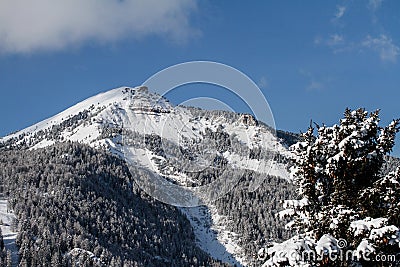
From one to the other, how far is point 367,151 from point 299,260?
17.0 feet

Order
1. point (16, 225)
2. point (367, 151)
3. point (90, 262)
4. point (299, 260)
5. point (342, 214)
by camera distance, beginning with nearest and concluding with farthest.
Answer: point (299, 260), point (342, 214), point (367, 151), point (90, 262), point (16, 225)

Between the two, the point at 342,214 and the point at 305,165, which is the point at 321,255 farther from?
the point at 305,165

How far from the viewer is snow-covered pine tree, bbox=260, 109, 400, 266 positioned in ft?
48.3

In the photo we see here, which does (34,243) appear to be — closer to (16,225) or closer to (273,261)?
(16,225)

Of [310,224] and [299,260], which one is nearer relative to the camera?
[299,260]

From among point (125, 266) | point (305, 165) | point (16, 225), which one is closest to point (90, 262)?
point (125, 266)

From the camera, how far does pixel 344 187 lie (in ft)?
54.9

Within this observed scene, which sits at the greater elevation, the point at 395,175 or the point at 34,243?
the point at 34,243

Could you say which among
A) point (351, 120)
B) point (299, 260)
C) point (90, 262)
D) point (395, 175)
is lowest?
point (299, 260)

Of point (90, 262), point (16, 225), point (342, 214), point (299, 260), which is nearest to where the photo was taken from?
point (299, 260)

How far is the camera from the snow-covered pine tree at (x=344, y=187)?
580 inches

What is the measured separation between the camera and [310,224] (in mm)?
16469

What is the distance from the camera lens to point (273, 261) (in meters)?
14.0

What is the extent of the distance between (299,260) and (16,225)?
20410 centimetres
